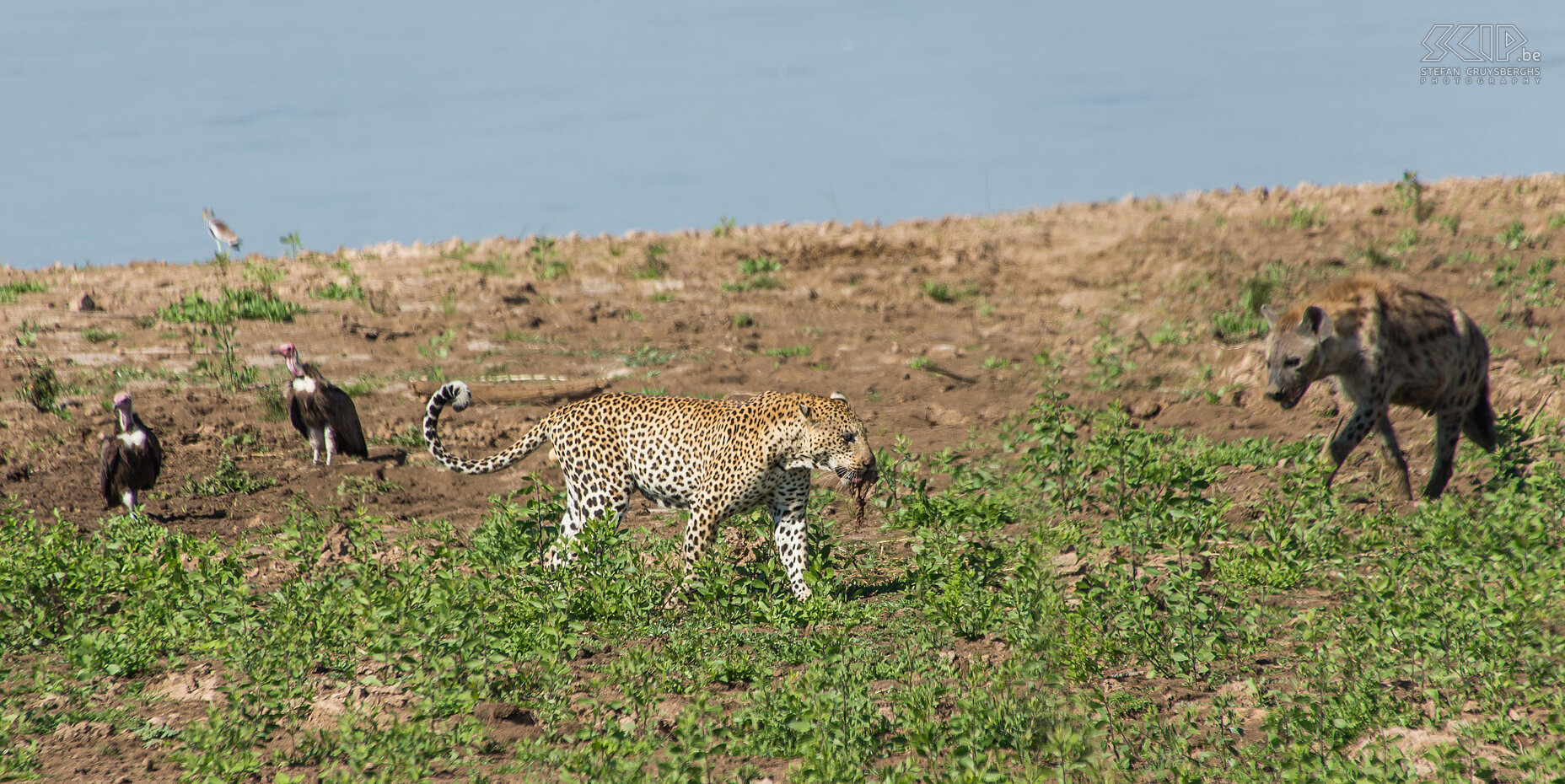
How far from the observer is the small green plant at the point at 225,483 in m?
12.7

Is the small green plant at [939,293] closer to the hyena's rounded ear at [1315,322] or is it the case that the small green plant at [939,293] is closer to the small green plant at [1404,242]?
the small green plant at [1404,242]

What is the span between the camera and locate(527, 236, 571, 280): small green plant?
72.8ft

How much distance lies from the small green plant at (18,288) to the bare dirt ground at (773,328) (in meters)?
0.23

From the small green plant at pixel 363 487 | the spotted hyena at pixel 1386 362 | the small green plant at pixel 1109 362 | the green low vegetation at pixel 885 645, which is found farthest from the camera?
the small green plant at pixel 1109 362

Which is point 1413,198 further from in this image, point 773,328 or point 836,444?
point 836,444

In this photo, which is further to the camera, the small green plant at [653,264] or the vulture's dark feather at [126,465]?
the small green plant at [653,264]

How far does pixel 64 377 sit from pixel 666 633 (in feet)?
38.2

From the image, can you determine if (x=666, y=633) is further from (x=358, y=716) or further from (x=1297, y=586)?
(x=1297, y=586)

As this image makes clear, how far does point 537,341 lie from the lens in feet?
59.8

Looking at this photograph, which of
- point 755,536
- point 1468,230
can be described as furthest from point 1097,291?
point 755,536

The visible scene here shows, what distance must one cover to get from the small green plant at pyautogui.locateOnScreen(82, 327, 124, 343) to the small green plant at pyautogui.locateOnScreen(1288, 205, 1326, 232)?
719 inches

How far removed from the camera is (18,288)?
67.3 ft

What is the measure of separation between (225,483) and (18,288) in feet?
34.3

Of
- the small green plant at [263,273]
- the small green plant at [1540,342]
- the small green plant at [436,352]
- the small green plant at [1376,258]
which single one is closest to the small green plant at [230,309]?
the small green plant at [263,273]
